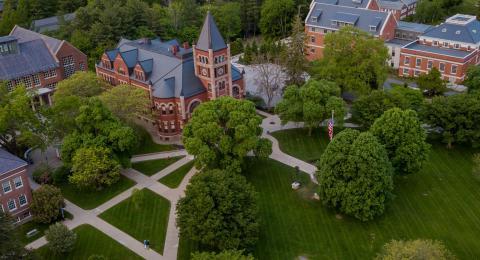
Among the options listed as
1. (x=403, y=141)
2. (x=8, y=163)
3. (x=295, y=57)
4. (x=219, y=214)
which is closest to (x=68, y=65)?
(x=8, y=163)

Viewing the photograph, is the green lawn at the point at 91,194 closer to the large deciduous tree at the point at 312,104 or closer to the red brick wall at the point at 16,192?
the red brick wall at the point at 16,192

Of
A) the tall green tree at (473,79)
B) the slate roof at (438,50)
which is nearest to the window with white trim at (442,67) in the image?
the slate roof at (438,50)

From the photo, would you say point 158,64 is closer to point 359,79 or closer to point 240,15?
point 359,79

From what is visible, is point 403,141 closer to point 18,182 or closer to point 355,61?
point 355,61

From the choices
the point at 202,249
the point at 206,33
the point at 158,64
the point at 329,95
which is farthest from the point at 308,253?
the point at 158,64

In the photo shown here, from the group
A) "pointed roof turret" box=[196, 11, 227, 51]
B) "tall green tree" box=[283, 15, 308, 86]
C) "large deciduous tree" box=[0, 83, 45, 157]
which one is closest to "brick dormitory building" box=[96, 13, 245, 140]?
"pointed roof turret" box=[196, 11, 227, 51]
